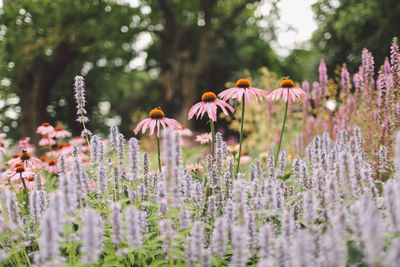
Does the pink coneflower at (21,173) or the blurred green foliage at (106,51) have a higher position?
the blurred green foliage at (106,51)

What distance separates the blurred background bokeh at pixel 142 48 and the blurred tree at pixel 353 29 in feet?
0.12

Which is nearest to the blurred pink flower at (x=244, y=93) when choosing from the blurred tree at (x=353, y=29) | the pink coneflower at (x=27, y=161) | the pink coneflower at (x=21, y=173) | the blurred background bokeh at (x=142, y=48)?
the pink coneflower at (x=21, y=173)

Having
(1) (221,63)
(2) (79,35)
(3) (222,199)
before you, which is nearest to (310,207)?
(3) (222,199)

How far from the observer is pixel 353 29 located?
1137 centimetres

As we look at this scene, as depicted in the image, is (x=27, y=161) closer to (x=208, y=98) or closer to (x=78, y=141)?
(x=78, y=141)

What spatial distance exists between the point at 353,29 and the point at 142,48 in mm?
11830

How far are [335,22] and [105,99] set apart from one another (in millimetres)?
12559

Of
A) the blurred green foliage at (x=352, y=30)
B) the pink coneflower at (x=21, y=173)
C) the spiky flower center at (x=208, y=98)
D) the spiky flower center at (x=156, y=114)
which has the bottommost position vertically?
the pink coneflower at (x=21, y=173)

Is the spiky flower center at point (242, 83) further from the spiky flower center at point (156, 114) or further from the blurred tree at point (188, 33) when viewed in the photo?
the blurred tree at point (188, 33)

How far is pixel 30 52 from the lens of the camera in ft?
37.2

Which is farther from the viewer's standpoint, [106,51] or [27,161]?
[106,51]

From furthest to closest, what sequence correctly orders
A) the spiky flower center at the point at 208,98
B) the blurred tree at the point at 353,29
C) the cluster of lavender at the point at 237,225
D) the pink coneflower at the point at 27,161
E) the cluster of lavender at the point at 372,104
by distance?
the blurred tree at the point at 353,29 → the pink coneflower at the point at 27,161 → the cluster of lavender at the point at 372,104 → the spiky flower center at the point at 208,98 → the cluster of lavender at the point at 237,225

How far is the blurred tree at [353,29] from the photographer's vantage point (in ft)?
33.1

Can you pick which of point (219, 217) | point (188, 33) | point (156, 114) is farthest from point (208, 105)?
point (188, 33)
